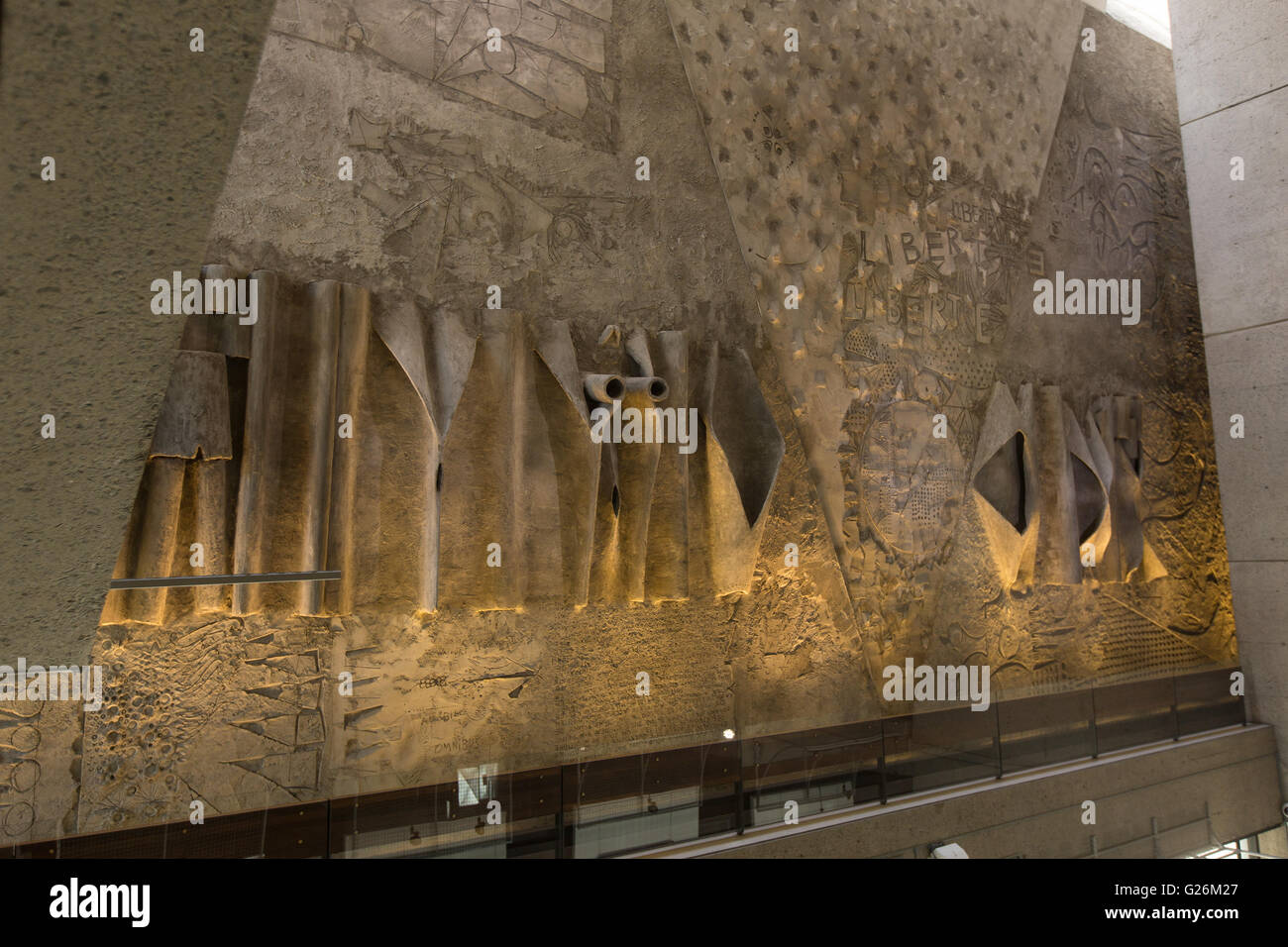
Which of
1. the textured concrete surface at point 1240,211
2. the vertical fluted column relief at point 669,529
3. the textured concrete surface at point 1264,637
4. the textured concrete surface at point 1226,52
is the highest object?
the textured concrete surface at point 1226,52

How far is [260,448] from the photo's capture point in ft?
9.66

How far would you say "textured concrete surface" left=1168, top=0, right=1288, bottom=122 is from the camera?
5609 mm

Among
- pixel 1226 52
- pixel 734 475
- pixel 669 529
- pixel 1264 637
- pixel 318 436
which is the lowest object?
pixel 1264 637

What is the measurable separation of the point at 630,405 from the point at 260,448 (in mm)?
1512

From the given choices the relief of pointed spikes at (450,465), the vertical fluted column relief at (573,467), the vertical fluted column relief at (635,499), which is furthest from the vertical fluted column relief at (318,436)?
the vertical fluted column relief at (635,499)

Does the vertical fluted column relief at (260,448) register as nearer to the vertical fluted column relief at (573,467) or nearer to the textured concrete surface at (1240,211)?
the vertical fluted column relief at (573,467)

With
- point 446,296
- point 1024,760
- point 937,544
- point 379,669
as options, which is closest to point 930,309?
point 937,544

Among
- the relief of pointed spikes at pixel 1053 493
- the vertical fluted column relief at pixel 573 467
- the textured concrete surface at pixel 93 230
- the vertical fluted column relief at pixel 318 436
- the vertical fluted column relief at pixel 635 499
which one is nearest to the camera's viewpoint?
the textured concrete surface at pixel 93 230

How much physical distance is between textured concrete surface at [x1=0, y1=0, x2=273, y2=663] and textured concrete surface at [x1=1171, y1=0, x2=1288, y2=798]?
6.53 metres

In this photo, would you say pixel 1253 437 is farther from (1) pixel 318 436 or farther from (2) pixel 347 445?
(1) pixel 318 436

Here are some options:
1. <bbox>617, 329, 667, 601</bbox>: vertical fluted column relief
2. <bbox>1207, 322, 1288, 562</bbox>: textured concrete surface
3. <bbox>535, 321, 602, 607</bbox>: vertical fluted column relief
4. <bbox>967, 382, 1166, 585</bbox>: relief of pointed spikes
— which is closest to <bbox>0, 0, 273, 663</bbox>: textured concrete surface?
<bbox>535, 321, 602, 607</bbox>: vertical fluted column relief

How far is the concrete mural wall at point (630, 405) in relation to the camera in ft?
10.00

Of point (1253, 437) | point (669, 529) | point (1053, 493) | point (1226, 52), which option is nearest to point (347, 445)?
point (669, 529)
